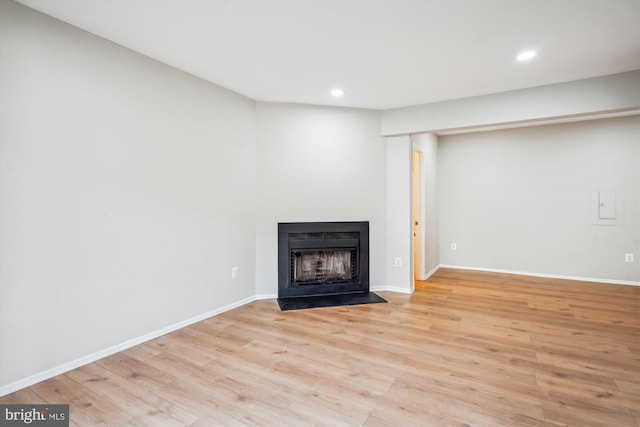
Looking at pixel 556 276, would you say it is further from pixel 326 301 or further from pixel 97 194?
pixel 97 194

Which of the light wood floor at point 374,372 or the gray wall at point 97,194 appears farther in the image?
the gray wall at point 97,194

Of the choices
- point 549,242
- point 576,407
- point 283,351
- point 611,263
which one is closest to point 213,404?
point 283,351

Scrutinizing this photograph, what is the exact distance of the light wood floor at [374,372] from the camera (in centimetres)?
174

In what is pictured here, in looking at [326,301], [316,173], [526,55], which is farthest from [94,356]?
[526,55]

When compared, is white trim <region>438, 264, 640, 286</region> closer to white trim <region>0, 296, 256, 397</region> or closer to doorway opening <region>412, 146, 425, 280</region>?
doorway opening <region>412, 146, 425, 280</region>

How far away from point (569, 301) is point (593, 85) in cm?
253

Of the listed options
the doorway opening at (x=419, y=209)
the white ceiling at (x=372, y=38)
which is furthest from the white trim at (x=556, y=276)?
the white ceiling at (x=372, y=38)

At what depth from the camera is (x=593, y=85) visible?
3.13m

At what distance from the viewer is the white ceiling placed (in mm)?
2029

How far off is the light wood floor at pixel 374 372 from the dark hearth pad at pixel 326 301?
0.56 ft

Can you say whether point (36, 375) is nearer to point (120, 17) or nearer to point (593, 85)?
point (120, 17)

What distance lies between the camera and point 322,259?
13.6 feet

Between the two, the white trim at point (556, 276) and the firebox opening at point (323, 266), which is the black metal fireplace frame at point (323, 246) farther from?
the white trim at point (556, 276)

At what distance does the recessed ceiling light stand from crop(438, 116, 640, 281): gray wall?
2977 mm
